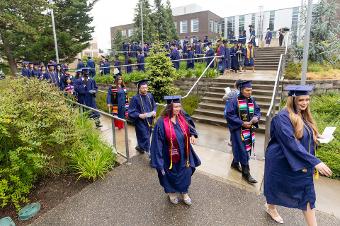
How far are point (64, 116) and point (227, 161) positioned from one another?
11.3 ft

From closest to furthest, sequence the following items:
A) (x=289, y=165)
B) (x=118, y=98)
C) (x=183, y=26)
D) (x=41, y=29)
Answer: (x=289, y=165) → (x=118, y=98) → (x=41, y=29) → (x=183, y=26)

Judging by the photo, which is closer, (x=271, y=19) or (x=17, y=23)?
(x=17, y=23)

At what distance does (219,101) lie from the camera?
9242 millimetres

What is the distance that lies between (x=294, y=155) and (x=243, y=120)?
1658mm

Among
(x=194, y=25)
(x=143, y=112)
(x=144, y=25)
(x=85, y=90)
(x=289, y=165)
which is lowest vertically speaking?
(x=289, y=165)

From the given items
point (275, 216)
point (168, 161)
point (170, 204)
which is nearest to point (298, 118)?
point (275, 216)

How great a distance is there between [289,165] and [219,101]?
20.7 ft

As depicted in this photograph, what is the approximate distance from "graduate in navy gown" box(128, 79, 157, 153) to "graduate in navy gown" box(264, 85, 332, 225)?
282 cm

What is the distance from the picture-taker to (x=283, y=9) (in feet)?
119

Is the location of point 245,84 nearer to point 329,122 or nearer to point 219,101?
point 329,122

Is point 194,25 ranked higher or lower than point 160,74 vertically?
higher

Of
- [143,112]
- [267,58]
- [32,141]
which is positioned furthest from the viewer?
[267,58]

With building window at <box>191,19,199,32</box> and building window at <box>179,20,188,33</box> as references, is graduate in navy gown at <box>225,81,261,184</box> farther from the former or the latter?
building window at <box>179,20,188,33</box>

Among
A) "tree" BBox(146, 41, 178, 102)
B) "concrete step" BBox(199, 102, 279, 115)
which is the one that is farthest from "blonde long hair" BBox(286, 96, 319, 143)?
"tree" BBox(146, 41, 178, 102)
